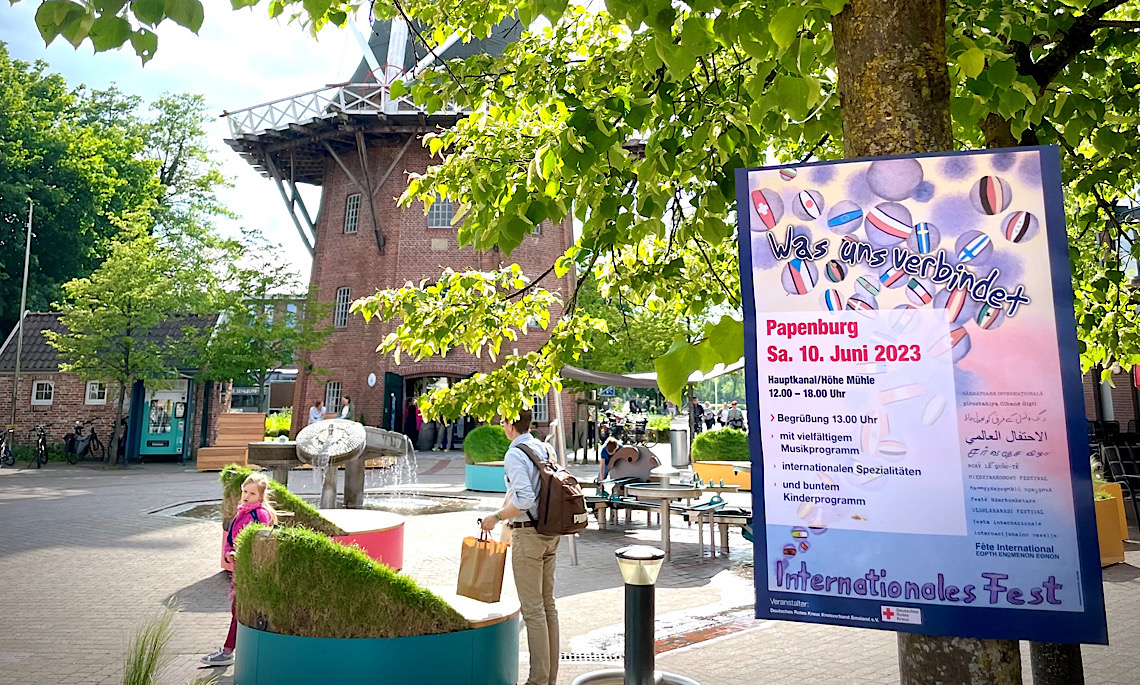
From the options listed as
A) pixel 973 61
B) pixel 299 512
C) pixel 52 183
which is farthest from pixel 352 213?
pixel 973 61

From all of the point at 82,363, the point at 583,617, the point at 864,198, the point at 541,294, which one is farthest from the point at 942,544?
the point at 82,363

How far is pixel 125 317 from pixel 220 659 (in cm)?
2164

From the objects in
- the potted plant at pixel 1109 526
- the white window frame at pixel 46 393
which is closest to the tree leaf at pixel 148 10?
the potted plant at pixel 1109 526

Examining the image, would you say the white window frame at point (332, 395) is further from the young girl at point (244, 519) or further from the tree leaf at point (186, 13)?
the tree leaf at point (186, 13)

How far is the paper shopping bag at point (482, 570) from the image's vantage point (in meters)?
4.71

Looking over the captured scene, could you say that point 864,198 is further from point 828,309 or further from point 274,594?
point 274,594

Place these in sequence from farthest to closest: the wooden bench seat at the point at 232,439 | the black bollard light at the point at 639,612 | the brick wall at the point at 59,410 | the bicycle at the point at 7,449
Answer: the brick wall at the point at 59,410, the bicycle at the point at 7,449, the wooden bench seat at the point at 232,439, the black bollard light at the point at 639,612

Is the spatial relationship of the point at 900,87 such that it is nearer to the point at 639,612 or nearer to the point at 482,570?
the point at 639,612

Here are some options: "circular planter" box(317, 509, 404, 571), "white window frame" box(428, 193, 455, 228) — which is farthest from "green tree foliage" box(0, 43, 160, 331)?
"circular planter" box(317, 509, 404, 571)

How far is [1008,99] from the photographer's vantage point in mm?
2812

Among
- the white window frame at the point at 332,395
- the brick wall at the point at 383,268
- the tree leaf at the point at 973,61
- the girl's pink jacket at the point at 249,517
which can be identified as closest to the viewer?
the tree leaf at the point at 973,61

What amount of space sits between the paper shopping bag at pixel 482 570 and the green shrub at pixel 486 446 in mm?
13300

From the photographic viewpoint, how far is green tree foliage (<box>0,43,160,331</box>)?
3322 cm

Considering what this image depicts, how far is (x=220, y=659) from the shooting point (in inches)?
217
